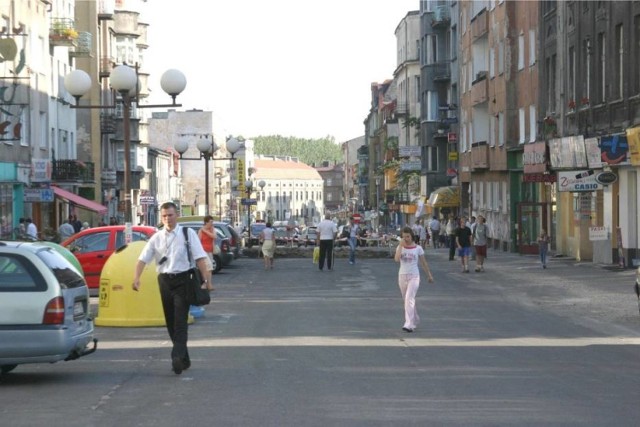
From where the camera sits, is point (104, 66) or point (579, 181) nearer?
point (579, 181)

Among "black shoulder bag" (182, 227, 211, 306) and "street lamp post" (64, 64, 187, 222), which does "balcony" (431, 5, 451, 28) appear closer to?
"street lamp post" (64, 64, 187, 222)

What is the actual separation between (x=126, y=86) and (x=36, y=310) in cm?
1259

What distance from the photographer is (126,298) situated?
2023cm

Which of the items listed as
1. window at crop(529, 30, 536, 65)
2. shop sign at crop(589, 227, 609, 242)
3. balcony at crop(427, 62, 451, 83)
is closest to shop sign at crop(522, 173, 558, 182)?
shop sign at crop(589, 227, 609, 242)

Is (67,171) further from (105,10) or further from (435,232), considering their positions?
(105,10)

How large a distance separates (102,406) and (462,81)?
59406 millimetres

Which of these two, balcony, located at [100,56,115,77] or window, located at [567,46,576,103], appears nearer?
window, located at [567,46,576,103]

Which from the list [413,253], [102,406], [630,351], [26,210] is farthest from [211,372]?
[26,210]

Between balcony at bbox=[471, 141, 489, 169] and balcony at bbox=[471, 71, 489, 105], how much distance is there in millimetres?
2045

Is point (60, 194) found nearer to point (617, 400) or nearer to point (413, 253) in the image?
point (413, 253)

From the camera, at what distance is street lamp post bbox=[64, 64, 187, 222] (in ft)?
81.5

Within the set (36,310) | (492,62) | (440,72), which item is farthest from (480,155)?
(36,310)

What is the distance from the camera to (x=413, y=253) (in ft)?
65.8

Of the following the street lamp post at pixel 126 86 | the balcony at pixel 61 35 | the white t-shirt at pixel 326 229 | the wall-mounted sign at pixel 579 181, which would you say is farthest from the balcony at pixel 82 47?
the street lamp post at pixel 126 86
